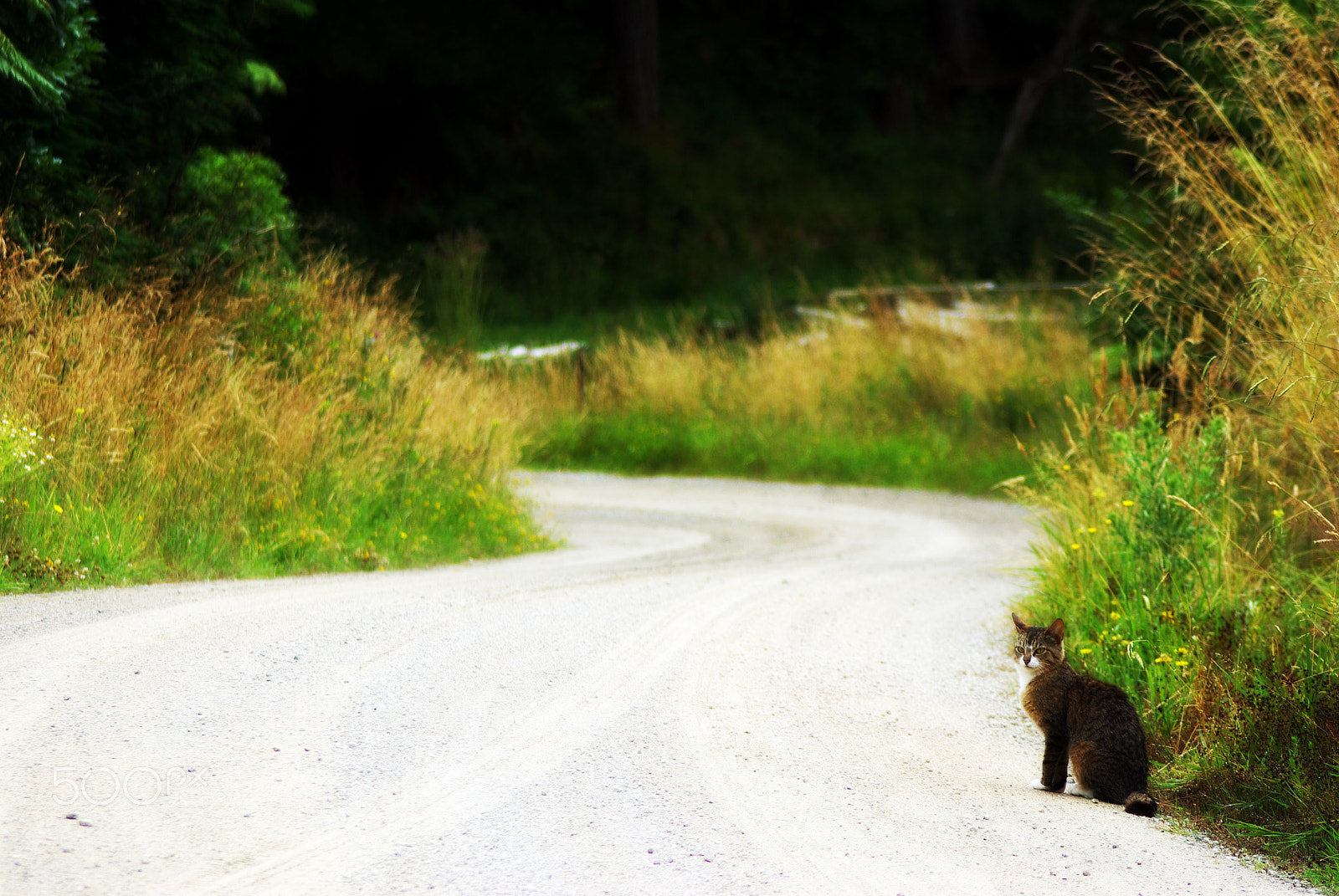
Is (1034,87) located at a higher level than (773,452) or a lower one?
higher

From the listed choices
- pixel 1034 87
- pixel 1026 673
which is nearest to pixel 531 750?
pixel 1026 673

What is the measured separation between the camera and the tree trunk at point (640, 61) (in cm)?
3256

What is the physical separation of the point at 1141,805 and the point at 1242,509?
2728mm

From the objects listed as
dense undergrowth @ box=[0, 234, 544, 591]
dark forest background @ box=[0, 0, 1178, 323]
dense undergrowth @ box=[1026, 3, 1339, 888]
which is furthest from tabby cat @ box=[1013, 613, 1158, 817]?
dark forest background @ box=[0, 0, 1178, 323]

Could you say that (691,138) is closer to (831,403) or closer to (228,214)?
(831,403)

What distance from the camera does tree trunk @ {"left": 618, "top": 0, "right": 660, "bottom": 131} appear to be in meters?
32.6

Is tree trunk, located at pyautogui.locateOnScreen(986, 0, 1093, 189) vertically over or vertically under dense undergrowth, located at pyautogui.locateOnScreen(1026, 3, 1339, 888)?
over

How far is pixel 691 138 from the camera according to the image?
34.7 m

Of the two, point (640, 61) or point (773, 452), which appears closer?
point (773, 452)

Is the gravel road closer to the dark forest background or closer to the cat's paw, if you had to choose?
the cat's paw

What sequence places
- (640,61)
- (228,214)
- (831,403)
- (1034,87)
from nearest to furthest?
(228,214) → (831,403) → (640,61) → (1034,87)

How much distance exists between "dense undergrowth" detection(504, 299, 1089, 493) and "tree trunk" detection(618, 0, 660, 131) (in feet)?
50.7

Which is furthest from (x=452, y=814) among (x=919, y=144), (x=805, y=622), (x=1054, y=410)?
(x=919, y=144)

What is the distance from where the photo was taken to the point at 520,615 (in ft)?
24.7
